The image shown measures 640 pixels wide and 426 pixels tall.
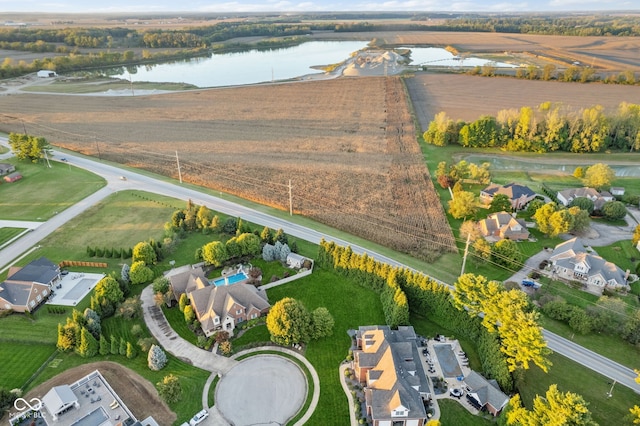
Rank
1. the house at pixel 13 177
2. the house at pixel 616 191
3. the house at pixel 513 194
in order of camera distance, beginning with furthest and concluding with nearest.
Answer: the house at pixel 13 177
the house at pixel 616 191
the house at pixel 513 194

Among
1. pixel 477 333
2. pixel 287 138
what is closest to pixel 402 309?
pixel 477 333

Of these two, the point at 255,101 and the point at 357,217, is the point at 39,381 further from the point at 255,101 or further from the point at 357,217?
the point at 255,101

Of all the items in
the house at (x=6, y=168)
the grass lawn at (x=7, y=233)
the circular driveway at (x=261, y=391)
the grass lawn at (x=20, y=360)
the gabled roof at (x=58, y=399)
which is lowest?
the circular driveway at (x=261, y=391)

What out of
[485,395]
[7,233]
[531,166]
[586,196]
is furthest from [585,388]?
[7,233]

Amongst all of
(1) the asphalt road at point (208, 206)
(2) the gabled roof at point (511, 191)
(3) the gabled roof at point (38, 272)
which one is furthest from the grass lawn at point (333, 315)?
(2) the gabled roof at point (511, 191)

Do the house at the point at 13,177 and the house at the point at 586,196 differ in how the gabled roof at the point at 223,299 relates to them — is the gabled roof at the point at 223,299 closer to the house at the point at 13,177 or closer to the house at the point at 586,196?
the house at the point at 586,196

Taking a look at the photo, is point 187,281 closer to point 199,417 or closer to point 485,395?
point 199,417
